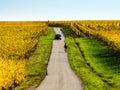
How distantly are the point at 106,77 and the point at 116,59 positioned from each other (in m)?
12.5

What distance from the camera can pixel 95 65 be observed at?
5472 centimetres

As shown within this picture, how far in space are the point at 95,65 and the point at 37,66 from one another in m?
7.44

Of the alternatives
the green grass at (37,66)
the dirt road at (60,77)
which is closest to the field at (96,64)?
the dirt road at (60,77)

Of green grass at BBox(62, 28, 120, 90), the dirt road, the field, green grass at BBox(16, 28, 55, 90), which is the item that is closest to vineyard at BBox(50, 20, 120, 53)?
the field

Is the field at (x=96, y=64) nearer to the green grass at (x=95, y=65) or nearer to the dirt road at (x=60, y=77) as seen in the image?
the green grass at (x=95, y=65)

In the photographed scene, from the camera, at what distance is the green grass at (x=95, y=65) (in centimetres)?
4141

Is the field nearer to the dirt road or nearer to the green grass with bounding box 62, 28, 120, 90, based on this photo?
the green grass with bounding box 62, 28, 120, 90

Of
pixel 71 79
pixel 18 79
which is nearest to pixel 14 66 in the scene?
pixel 18 79

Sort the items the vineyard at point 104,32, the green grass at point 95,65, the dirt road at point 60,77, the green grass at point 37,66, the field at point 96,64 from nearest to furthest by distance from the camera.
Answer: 1. the dirt road at point 60,77
2. the green grass at point 37,66
3. the green grass at point 95,65
4. the field at point 96,64
5. the vineyard at point 104,32

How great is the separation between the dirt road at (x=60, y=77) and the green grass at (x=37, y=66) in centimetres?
77

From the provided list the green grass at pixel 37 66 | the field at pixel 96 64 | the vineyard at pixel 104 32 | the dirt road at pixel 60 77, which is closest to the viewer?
the dirt road at pixel 60 77

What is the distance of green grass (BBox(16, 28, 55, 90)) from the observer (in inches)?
1622

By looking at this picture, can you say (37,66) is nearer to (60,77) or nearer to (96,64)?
(96,64)

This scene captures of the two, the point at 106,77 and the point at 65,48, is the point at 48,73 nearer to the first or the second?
the point at 106,77
